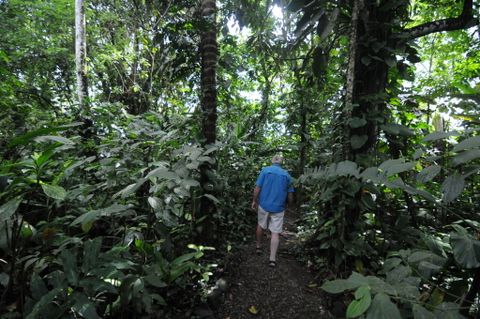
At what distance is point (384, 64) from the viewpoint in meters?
3.37

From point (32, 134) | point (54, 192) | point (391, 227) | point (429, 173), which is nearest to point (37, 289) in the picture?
point (54, 192)

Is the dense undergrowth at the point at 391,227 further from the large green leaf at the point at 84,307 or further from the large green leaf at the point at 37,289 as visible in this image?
the large green leaf at the point at 37,289

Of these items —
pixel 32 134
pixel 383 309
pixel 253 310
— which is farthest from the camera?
pixel 253 310

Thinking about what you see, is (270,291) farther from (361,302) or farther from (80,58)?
(80,58)

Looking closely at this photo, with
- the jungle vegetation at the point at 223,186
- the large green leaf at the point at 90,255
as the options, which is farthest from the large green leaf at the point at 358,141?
the large green leaf at the point at 90,255

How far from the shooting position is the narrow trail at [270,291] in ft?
9.71

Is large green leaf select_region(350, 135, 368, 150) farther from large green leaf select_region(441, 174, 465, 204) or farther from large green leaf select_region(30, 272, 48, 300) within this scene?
large green leaf select_region(30, 272, 48, 300)

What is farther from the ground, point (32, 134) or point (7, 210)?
point (32, 134)

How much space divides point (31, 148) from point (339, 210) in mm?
3900

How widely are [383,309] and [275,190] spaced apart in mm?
3288

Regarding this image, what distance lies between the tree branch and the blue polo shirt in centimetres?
234

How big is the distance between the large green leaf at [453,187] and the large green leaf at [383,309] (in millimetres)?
501

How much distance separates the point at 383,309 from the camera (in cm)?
93

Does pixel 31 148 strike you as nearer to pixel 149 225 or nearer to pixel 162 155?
pixel 162 155
